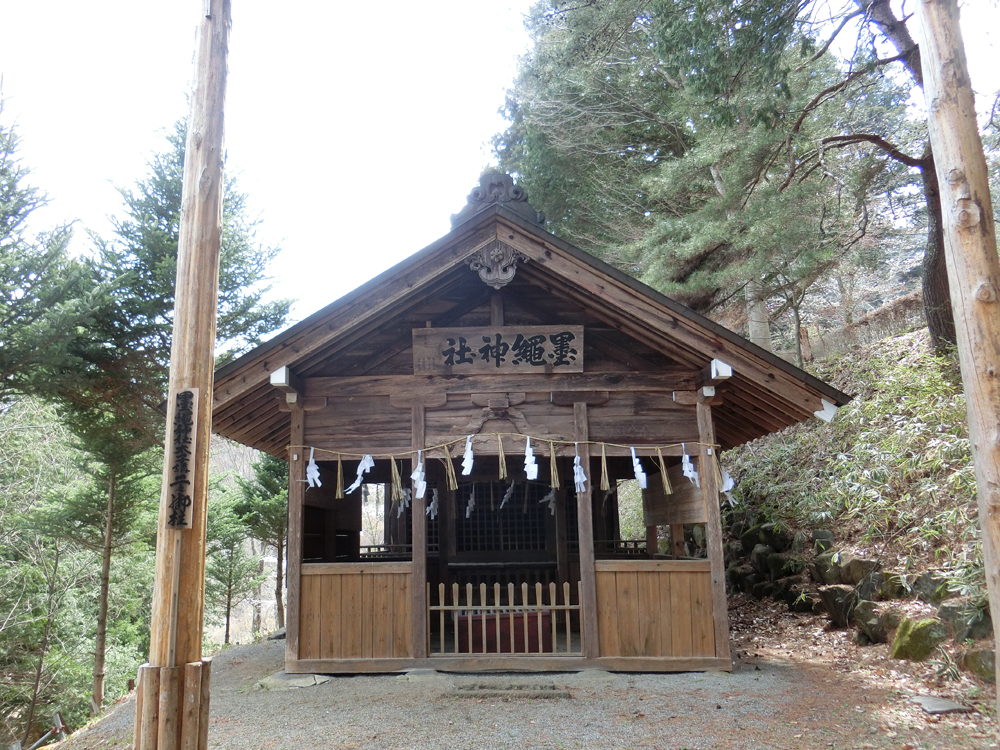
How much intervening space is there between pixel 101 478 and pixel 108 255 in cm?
544

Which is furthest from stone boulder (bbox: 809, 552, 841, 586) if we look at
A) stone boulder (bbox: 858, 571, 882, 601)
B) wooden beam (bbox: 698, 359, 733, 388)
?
wooden beam (bbox: 698, 359, 733, 388)

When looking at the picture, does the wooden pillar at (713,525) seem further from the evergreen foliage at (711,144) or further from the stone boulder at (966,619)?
the evergreen foliage at (711,144)

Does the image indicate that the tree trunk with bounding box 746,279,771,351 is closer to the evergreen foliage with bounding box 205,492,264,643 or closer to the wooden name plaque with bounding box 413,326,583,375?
the wooden name plaque with bounding box 413,326,583,375

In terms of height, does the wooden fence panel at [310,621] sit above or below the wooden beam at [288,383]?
below

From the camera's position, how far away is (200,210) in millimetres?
4578

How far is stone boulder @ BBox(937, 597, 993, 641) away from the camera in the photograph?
20.8 ft

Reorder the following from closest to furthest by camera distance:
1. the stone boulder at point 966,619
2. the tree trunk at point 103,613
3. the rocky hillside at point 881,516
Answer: the stone boulder at point 966,619, the rocky hillside at point 881,516, the tree trunk at point 103,613

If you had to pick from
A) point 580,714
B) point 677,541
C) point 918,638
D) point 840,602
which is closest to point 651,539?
point 677,541

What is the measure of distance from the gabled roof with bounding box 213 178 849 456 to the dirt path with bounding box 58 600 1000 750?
2.95 meters

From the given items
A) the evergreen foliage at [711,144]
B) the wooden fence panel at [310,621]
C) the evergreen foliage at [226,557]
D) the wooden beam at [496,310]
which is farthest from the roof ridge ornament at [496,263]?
the evergreen foliage at [226,557]

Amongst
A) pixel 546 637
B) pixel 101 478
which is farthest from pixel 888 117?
Result: pixel 101 478

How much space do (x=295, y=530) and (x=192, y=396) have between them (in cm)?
376

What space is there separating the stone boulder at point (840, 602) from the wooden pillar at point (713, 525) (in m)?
2.24

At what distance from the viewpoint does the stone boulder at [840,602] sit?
28.1 ft
